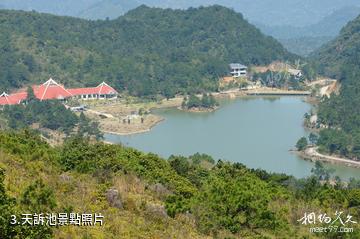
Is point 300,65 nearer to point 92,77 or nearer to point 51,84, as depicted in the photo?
point 92,77

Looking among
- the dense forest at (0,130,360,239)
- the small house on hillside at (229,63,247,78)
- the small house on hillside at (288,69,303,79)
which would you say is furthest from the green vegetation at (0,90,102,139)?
the small house on hillside at (288,69,303,79)

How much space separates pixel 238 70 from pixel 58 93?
22182 mm

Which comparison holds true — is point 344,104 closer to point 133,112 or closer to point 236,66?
point 133,112

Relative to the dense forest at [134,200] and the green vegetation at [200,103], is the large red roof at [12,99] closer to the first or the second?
the green vegetation at [200,103]

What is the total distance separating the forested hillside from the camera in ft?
185

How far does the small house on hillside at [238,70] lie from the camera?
63.3 m

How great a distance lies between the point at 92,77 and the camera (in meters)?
56.5

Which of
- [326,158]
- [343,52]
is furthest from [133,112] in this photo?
[343,52]

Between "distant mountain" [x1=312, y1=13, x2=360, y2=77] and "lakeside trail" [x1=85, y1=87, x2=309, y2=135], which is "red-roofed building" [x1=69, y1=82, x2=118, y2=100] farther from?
"distant mountain" [x1=312, y1=13, x2=360, y2=77]

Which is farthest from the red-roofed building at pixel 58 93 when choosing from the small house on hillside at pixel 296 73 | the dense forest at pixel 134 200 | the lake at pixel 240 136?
the dense forest at pixel 134 200

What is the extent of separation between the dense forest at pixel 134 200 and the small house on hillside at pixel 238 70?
164 feet

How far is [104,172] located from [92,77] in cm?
4584

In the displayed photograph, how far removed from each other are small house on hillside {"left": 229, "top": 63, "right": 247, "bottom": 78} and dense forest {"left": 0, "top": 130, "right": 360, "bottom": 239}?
50055 millimetres

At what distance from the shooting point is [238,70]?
209 feet
